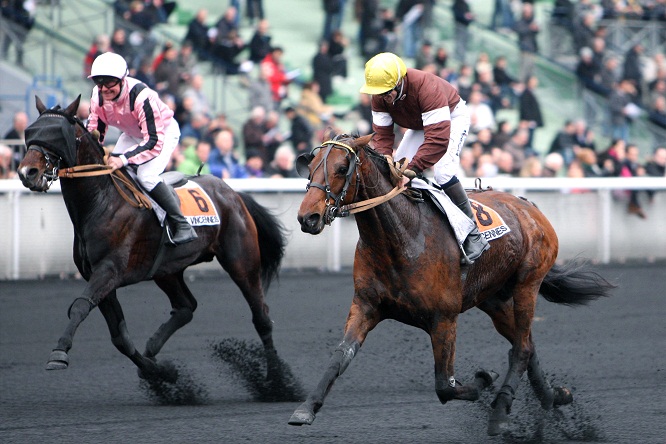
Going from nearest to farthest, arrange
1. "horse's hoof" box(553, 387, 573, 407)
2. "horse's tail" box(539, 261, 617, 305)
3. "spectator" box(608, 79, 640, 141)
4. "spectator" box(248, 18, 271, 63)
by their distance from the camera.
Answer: "horse's hoof" box(553, 387, 573, 407)
"horse's tail" box(539, 261, 617, 305)
"spectator" box(248, 18, 271, 63)
"spectator" box(608, 79, 640, 141)

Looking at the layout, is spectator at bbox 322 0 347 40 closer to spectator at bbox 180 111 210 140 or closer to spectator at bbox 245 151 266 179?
spectator at bbox 180 111 210 140

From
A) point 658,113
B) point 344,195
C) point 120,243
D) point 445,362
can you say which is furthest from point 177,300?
point 658,113

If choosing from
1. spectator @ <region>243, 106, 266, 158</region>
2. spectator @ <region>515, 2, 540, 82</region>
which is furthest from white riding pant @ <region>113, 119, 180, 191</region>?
spectator @ <region>515, 2, 540, 82</region>

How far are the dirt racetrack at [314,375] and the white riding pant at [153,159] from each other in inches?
50.8

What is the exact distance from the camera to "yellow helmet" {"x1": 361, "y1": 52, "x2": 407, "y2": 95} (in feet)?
17.8

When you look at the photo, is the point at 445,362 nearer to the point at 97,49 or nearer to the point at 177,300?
the point at 177,300

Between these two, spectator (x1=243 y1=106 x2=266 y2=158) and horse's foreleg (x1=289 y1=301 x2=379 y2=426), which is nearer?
horse's foreleg (x1=289 y1=301 x2=379 y2=426)

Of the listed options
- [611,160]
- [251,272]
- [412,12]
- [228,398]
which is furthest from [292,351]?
[412,12]

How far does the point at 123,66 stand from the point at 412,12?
9917 millimetres

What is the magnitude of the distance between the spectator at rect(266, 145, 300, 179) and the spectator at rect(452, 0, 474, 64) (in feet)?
15.2

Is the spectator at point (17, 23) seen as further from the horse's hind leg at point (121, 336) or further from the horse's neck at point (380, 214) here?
the horse's neck at point (380, 214)

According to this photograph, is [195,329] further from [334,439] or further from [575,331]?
[334,439]

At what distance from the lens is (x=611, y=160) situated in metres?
13.4

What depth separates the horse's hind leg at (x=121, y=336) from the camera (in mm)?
6695
